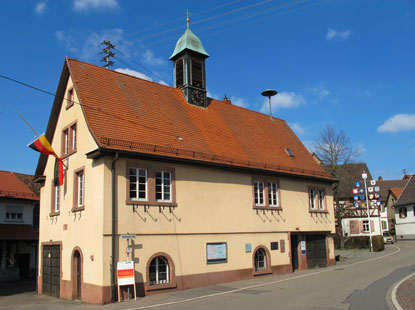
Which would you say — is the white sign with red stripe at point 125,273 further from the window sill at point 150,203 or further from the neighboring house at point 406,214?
the neighboring house at point 406,214

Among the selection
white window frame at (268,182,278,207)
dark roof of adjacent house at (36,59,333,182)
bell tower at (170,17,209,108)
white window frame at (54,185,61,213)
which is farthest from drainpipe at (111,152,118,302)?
white window frame at (268,182,278,207)

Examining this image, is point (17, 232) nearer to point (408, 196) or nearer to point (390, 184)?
point (408, 196)

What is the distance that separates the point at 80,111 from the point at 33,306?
26.0 ft

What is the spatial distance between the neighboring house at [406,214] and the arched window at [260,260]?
42.0 m

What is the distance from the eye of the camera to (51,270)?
19.0 m

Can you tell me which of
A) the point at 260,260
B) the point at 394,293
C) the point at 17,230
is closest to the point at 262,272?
the point at 260,260

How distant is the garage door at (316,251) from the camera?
950 inches

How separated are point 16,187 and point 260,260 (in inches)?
819

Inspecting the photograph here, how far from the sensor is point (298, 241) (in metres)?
23.6

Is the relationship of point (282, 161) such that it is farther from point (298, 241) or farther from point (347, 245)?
point (347, 245)

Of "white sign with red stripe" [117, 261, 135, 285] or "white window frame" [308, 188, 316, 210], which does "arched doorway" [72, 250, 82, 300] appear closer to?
"white sign with red stripe" [117, 261, 135, 285]

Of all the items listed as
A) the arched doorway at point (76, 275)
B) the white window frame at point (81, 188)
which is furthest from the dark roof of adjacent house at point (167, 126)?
the arched doorway at point (76, 275)

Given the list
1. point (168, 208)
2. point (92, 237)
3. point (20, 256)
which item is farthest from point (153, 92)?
point (20, 256)

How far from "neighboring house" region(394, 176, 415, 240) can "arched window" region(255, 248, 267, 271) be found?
41960mm
